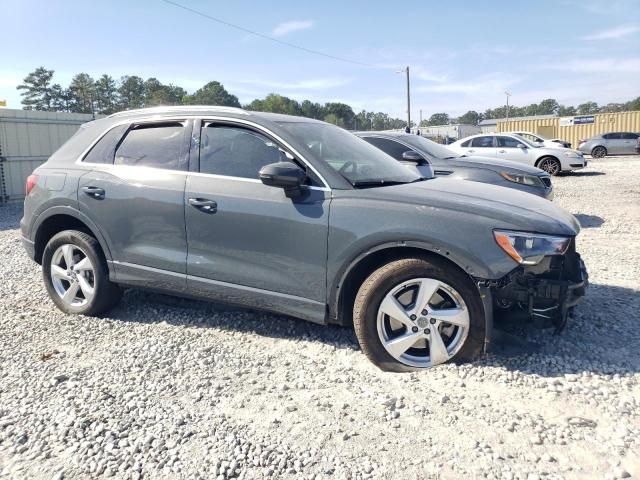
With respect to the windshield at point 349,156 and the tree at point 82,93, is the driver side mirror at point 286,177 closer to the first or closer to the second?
the windshield at point 349,156

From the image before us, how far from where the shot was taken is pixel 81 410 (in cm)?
288

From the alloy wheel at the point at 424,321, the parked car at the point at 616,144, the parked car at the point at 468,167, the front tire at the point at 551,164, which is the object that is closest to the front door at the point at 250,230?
the alloy wheel at the point at 424,321

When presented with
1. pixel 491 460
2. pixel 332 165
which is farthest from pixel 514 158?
pixel 491 460

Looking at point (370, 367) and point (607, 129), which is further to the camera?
point (607, 129)

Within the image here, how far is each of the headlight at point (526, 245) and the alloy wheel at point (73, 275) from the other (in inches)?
127

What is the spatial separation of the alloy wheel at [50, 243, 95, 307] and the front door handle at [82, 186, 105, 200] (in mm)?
481

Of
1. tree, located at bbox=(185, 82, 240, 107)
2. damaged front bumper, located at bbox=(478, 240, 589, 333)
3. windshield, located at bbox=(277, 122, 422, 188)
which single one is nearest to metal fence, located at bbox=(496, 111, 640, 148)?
tree, located at bbox=(185, 82, 240, 107)

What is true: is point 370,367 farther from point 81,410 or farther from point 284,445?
point 81,410

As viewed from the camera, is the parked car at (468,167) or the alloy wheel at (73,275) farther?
the parked car at (468,167)

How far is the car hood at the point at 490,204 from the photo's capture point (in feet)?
10.3

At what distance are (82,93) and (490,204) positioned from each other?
9332cm

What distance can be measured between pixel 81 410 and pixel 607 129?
152ft

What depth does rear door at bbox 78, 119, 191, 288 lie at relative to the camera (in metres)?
3.87

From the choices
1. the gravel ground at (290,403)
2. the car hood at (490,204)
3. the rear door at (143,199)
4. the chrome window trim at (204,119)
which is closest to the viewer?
the gravel ground at (290,403)
